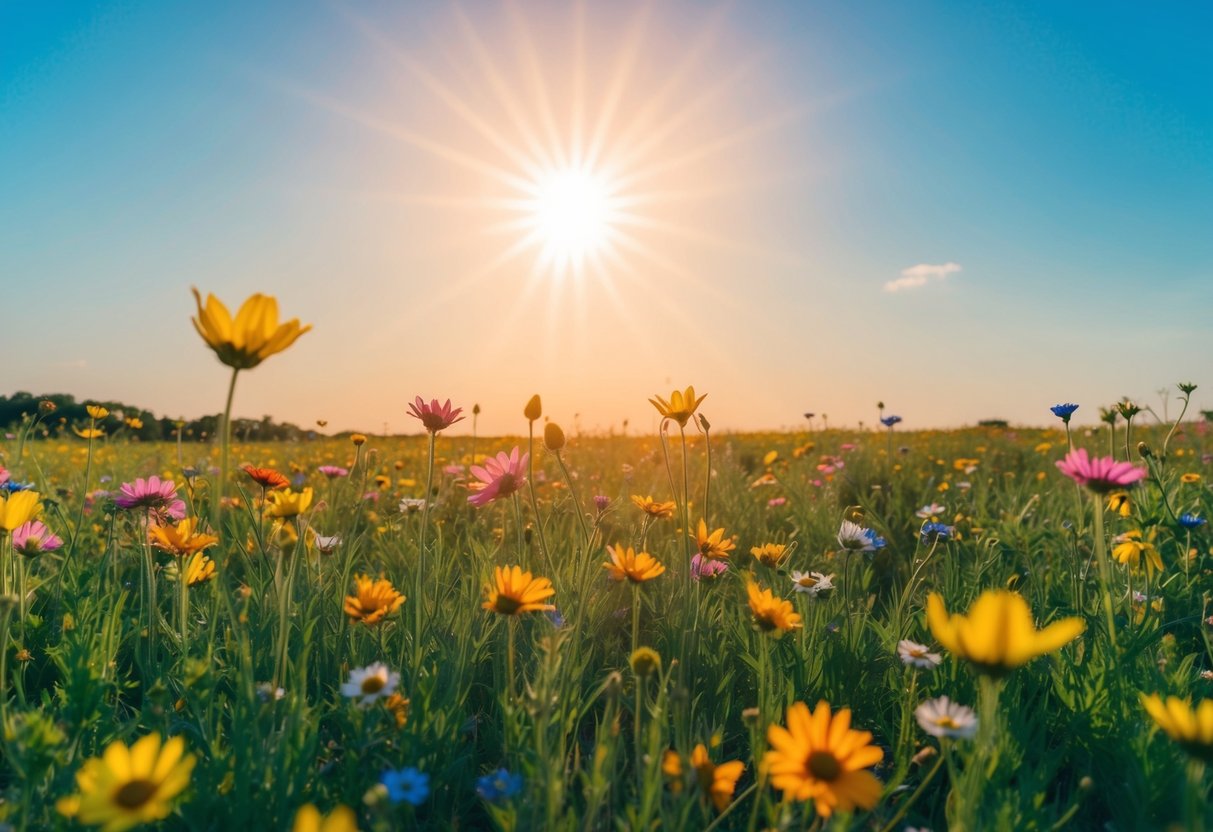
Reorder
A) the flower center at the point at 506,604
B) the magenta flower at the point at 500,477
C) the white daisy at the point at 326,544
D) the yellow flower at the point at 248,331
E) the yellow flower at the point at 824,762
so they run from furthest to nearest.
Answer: the white daisy at the point at 326,544
the magenta flower at the point at 500,477
the flower center at the point at 506,604
the yellow flower at the point at 248,331
the yellow flower at the point at 824,762

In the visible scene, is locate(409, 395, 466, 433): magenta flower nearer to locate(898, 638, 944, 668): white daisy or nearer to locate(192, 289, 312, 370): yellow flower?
locate(192, 289, 312, 370): yellow flower

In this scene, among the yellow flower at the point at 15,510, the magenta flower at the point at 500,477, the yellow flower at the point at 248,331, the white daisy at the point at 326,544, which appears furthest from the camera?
the white daisy at the point at 326,544

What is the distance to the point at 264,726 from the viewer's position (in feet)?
4.18

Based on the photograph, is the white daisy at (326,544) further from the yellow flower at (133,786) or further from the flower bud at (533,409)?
the yellow flower at (133,786)

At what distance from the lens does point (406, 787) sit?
0.94m

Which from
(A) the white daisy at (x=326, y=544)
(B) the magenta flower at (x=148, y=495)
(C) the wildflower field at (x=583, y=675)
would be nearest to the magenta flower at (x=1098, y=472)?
(C) the wildflower field at (x=583, y=675)

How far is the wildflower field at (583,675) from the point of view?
0.95 meters

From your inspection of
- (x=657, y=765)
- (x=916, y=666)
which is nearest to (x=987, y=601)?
(x=657, y=765)

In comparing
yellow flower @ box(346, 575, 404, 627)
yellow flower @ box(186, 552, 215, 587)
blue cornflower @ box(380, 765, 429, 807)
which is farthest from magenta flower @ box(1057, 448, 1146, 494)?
yellow flower @ box(186, 552, 215, 587)

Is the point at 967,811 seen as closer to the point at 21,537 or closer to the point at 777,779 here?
the point at 777,779

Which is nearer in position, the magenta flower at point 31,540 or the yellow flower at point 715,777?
the yellow flower at point 715,777

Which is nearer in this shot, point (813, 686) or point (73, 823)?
point (73, 823)

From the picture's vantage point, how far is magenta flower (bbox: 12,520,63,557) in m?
1.64

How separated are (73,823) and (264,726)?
0.98ft
